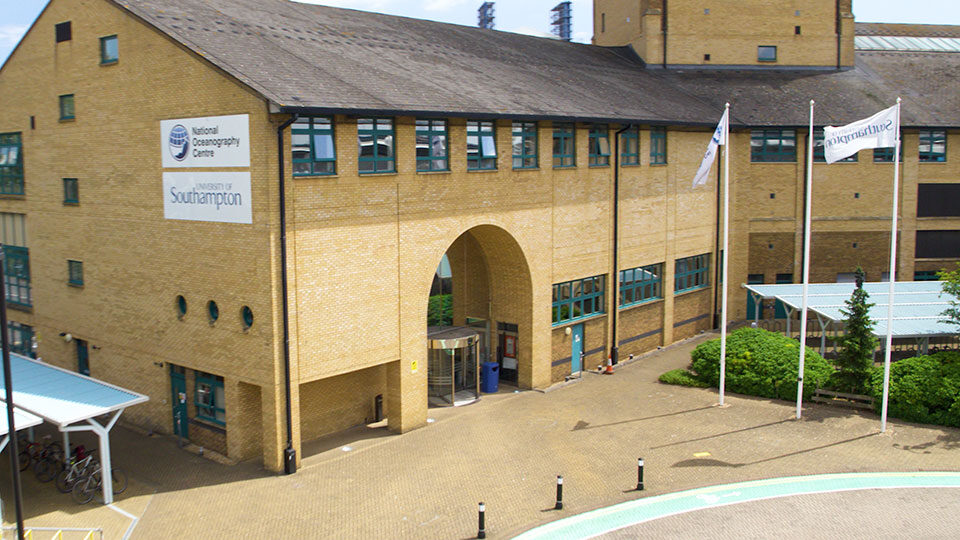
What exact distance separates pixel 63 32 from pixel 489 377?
15.6 metres

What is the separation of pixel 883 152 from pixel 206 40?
27.4m

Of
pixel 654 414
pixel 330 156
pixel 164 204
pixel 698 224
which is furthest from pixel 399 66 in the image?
pixel 698 224

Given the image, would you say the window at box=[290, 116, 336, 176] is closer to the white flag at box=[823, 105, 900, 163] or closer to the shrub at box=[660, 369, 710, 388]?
the white flag at box=[823, 105, 900, 163]

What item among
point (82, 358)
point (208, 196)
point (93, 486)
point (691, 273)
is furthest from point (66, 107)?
point (691, 273)

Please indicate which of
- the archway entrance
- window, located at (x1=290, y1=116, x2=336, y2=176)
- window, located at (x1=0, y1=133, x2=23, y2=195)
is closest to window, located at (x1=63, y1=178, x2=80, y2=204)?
window, located at (x1=0, y1=133, x2=23, y2=195)

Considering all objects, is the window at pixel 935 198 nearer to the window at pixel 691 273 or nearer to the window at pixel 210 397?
the window at pixel 691 273

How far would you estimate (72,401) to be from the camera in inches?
714

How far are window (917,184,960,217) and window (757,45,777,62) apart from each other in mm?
8887

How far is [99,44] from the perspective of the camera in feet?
72.4

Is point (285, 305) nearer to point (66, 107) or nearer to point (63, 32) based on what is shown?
point (66, 107)

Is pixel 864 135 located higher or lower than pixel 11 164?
higher

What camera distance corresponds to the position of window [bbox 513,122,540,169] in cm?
2389

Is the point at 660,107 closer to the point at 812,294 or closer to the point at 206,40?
the point at 812,294

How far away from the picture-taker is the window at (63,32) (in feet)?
76.0
